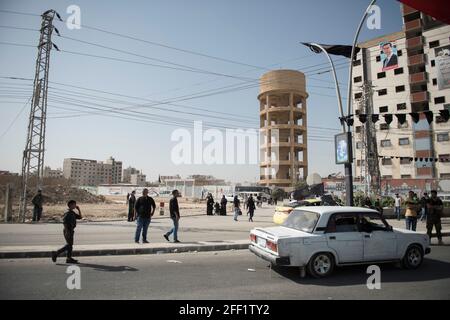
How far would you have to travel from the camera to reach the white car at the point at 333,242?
635 centimetres

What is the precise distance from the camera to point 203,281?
621 cm

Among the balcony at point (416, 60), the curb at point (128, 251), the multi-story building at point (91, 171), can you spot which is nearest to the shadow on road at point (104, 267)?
the curb at point (128, 251)

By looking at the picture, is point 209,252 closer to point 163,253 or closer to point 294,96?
point 163,253

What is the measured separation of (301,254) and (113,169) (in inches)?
7603

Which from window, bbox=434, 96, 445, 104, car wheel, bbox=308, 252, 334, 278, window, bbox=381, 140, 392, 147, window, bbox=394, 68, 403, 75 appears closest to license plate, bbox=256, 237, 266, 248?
car wheel, bbox=308, 252, 334, 278

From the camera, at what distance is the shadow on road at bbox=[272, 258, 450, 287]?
6.23 metres

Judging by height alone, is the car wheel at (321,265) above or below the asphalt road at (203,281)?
above

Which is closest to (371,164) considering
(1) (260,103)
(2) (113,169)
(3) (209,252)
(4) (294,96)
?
(3) (209,252)

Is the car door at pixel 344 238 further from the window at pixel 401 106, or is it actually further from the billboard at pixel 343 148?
the window at pixel 401 106

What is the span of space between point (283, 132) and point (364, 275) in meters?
70.3

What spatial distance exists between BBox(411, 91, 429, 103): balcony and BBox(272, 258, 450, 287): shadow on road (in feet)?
178

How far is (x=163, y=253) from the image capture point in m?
9.42
